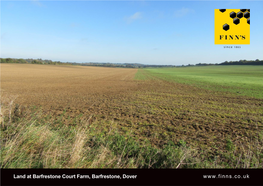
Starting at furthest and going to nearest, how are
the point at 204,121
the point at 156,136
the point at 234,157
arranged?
the point at 204,121 < the point at 156,136 < the point at 234,157

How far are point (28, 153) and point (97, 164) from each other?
6.10 ft

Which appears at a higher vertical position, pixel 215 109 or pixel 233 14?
pixel 233 14

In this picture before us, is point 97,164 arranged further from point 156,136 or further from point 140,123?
point 140,123

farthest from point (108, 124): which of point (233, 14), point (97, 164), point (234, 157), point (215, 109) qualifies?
point (233, 14)

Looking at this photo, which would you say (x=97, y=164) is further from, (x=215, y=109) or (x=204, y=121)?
(x=215, y=109)

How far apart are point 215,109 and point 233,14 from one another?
467 inches

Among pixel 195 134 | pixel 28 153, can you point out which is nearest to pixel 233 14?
pixel 195 134

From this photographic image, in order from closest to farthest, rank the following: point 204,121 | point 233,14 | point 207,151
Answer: point 207,151 < point 204,121 < point 233,14

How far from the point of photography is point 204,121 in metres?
8.23

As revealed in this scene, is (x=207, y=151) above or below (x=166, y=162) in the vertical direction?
below

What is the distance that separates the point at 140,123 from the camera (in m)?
7.82

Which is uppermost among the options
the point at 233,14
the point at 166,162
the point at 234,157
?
the point at 233,14

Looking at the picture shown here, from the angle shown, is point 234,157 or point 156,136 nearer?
point 234,157
